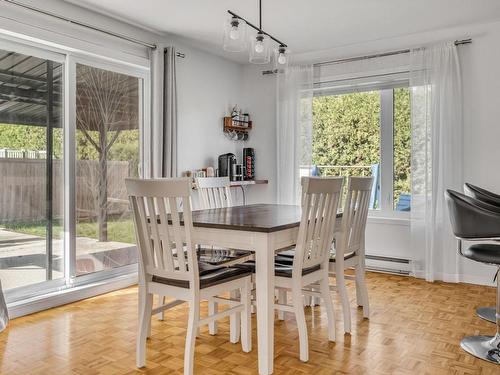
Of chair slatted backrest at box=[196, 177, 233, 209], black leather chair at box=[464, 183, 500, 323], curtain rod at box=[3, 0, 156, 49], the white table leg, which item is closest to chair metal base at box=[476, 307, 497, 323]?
black leather chair at box=[464, 183, 500, 323]

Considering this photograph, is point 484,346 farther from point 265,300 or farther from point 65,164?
point 65,164

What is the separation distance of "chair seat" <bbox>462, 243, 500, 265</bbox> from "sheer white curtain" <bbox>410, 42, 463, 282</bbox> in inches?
57.5

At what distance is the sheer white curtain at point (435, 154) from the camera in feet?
13.4

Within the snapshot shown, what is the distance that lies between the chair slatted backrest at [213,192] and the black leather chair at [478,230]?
1765 millimetres

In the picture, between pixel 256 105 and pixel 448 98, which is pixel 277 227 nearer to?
pixel 448 98

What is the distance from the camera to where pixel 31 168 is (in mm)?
3357

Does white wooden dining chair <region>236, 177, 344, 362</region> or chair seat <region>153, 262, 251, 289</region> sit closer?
chair seat <region>153, 262, 251, 289</region>

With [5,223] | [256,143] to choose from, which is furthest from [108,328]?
[256,143]

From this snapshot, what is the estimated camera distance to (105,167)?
391cm

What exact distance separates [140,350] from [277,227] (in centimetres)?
98

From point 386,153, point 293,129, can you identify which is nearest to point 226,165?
point 293,129

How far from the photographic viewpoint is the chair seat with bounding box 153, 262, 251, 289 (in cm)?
220

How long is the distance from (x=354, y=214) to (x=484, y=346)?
1079mm

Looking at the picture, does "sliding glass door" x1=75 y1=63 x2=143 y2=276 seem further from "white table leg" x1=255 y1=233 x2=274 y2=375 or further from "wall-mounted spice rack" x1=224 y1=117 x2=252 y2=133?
"white table leg" x1=255 y1=233 x2=274 y2=375
